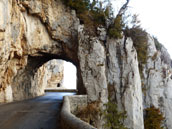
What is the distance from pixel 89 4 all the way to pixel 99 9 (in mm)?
1112

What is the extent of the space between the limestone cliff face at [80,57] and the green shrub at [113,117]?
0.42 meters

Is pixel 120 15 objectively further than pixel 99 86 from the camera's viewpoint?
Yes

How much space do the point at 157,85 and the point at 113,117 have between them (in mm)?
6714

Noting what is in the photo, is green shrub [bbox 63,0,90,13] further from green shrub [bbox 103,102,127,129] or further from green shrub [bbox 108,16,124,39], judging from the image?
green shrub [bbox 103,102,127,129]

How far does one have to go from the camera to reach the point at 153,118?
13.6m

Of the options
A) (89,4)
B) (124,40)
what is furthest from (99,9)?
(124,40)

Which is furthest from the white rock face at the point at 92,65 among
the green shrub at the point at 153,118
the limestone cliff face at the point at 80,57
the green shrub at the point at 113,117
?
the green shrub at the point at 153,118

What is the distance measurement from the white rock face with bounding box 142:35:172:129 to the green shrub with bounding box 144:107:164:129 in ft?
2.59

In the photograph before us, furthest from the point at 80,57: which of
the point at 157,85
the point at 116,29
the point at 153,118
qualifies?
the point at 157,85

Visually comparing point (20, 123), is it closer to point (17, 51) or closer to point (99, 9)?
point (17, 51)

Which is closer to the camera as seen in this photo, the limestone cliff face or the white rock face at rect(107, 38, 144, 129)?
the limestone cliff face

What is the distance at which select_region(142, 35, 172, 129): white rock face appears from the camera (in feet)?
49.2

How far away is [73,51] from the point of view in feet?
46.6

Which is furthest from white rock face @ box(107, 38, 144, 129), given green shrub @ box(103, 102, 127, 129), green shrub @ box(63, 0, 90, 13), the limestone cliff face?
green shrub @ box(63, 0, 90, 13)
